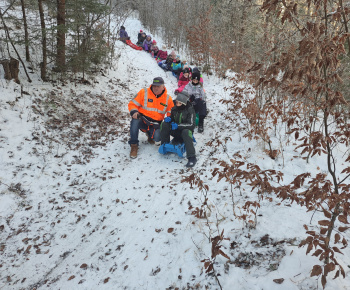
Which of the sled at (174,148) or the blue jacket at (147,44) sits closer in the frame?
the sled at (174,148)

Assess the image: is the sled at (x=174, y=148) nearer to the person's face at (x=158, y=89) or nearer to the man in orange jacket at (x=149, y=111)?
the man in orange jacket at (x=149, y=111)

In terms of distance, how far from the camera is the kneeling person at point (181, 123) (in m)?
4.91

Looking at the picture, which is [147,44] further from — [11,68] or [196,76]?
[11,68]

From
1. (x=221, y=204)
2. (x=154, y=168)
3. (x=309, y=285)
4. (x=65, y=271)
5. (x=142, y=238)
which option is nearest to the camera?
(x=309, y=285)

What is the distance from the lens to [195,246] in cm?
276

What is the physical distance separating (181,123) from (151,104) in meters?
0.95

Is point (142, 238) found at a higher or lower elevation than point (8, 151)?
lower

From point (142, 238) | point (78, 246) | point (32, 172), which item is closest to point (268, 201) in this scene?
point (142, 238)

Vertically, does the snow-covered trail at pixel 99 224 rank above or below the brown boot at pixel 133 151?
below

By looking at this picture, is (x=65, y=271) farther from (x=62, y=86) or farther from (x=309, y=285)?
(x=62, y=86)

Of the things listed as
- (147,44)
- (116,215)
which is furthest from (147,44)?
(116,215)

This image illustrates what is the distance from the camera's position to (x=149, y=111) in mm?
5508

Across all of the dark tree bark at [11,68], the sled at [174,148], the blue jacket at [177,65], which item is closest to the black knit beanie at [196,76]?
the sled at [174,148]

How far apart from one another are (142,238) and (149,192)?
1.09m
